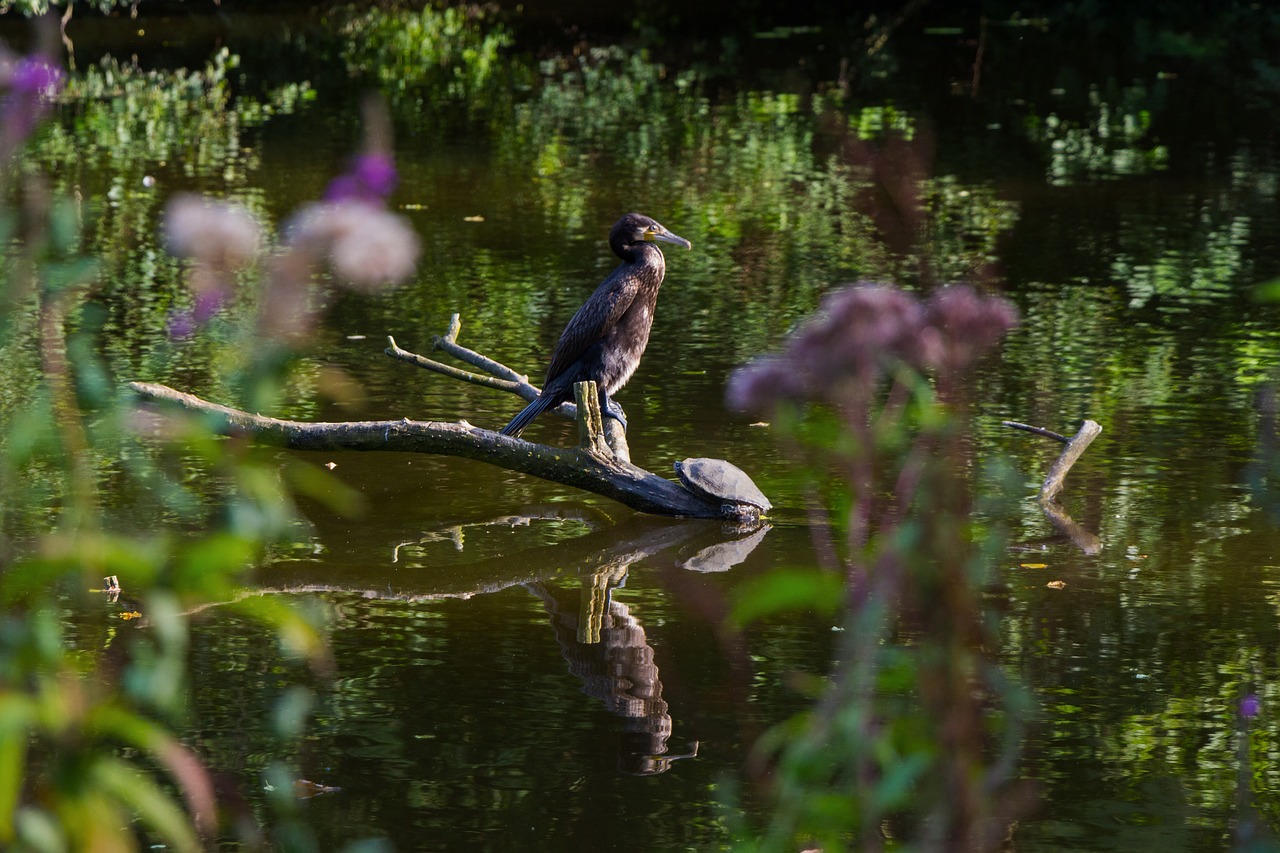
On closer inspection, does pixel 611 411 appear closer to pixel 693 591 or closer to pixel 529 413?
pixel 529 413

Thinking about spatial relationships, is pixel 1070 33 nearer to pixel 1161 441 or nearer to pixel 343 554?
pixel 1161 441

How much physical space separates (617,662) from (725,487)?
1.29m

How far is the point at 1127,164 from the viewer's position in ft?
47.5

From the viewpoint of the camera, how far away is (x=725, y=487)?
19.9 feet

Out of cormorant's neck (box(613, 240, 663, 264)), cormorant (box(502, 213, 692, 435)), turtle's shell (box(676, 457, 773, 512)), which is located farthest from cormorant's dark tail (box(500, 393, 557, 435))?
turtle's shell (box(676, 457, 773, 512))

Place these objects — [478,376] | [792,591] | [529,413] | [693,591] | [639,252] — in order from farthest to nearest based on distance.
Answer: [478,376] < [639,252] < [529,413] < [693,591] < [792,591]

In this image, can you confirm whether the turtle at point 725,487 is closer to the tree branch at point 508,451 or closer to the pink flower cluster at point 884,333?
the tree branch at point 508,451

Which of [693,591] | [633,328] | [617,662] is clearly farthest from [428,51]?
[617,662]

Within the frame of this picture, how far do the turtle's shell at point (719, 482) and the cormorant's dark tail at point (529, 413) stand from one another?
0.76 m

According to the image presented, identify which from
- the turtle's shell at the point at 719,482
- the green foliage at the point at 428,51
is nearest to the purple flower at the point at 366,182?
the turtle's shell at the point at 719,482

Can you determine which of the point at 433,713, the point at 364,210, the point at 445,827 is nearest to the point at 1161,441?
the point at 433,713

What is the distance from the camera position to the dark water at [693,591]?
4.05m

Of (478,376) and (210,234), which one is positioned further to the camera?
(478,376)

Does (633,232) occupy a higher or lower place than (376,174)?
lower
